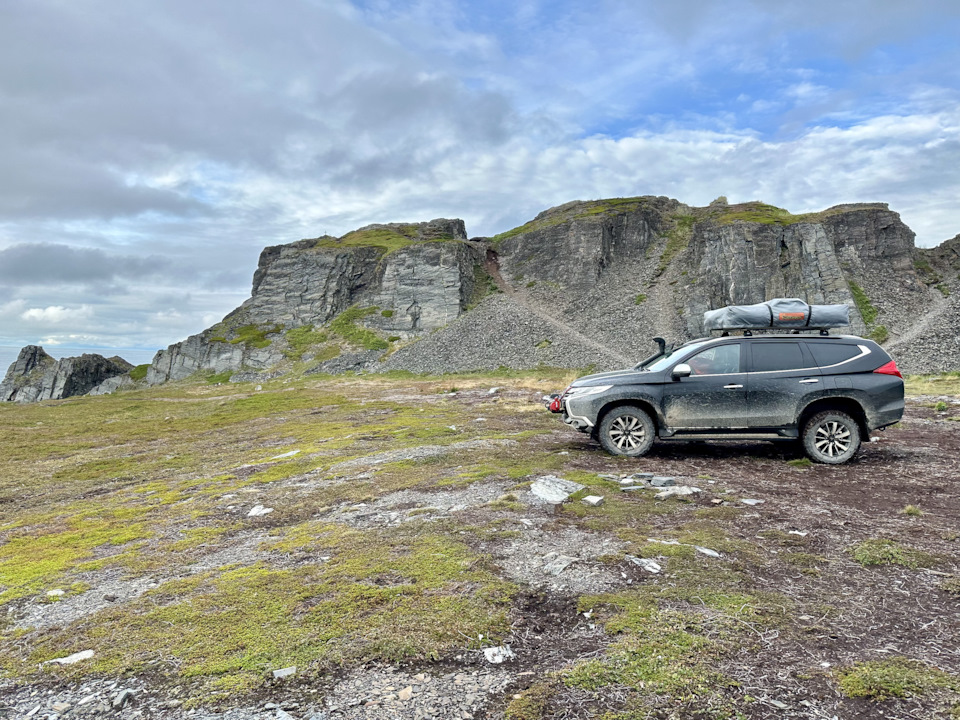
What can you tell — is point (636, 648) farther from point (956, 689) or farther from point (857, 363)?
point (857, 363)

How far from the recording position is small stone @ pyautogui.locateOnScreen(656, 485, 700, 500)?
7.40m

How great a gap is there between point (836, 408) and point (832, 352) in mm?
1078

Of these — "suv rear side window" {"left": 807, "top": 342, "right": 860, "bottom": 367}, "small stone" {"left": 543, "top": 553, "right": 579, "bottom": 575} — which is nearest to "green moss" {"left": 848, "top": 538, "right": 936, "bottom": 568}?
"small stone" {"left": 543, "top": 553, "right": 579, "bottom": 575}

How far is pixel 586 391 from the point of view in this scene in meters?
10.4

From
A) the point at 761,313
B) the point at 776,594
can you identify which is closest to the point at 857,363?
the point at 761,313

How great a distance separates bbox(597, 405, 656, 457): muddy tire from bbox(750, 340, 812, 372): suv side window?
2.36m

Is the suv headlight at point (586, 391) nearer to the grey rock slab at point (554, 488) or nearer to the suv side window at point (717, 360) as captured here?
the suv side window at point (717, 360)

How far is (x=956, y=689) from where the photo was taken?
3.12 metres

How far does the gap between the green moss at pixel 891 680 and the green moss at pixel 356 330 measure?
196 ft

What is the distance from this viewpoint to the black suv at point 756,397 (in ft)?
31.4

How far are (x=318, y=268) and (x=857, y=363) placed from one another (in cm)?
7187

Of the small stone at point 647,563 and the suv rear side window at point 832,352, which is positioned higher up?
the suv rear side window at point 832,352

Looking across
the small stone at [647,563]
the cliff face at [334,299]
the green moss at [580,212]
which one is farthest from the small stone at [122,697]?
the green moss at [580,212]

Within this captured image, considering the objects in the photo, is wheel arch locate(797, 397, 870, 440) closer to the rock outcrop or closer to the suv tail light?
the suv tail light
